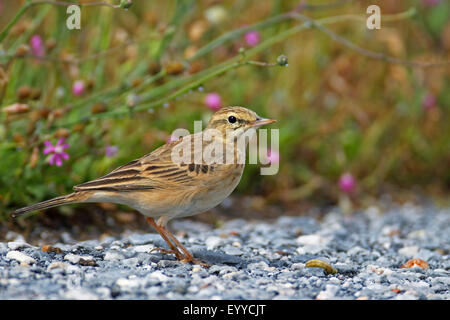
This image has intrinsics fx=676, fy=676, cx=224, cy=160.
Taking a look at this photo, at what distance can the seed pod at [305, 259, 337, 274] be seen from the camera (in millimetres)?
4484

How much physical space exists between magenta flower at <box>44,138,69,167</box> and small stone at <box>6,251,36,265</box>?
0.95 metres

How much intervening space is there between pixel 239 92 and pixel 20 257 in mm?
3815

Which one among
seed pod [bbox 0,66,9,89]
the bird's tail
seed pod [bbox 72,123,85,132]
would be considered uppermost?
seed pod [bbox 0,66,9,89]

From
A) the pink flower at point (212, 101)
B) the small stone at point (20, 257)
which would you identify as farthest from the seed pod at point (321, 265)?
the pink flower at point (212, 101)

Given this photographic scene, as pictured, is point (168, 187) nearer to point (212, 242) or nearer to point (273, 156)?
point (212, 242)

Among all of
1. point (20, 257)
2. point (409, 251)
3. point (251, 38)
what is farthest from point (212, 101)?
point (20, 257)

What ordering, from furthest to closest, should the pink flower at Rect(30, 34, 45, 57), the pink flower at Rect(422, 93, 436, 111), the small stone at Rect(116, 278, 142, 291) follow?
the pink flower at Rect(422, 93, 436, 111) < the pink flower at Rect(30, 34, 45, 57) < the small stone at Rect(116, 278, 142, 291)

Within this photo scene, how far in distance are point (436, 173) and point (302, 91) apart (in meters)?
2.05

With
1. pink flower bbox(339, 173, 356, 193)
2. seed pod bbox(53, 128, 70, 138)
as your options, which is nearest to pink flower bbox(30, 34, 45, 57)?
seed pod bbox(53, 128, 70, 138)

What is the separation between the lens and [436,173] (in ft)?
28.5

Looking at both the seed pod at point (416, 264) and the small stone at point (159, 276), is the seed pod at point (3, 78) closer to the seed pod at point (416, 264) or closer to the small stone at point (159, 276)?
the small stone at point (159, 276)

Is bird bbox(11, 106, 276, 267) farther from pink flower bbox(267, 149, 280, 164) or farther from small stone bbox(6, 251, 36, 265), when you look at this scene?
pink flower bbox(267, 149, 280, 164)

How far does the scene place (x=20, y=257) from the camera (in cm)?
411
